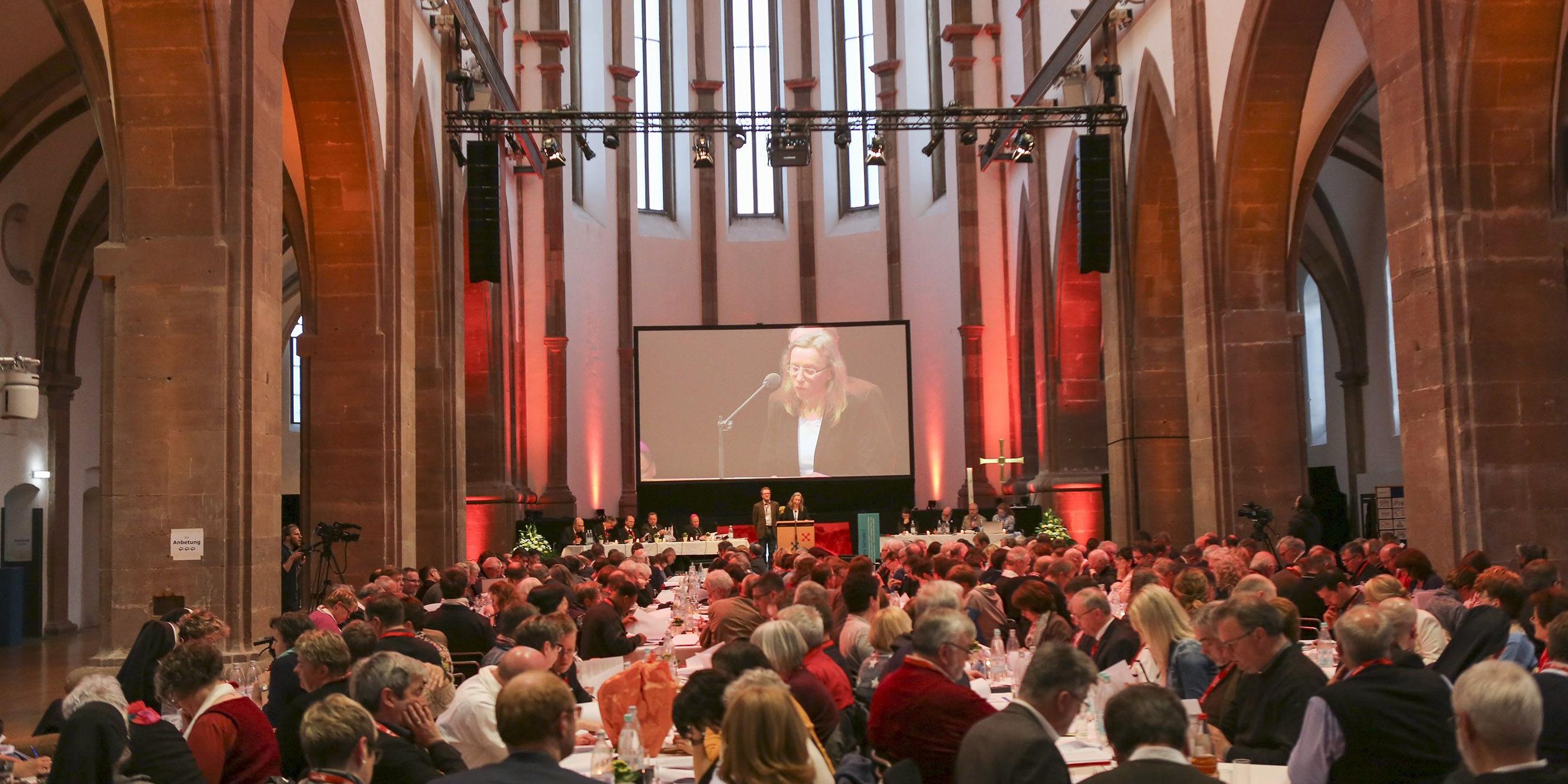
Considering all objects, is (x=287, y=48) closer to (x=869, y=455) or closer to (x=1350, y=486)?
(x=869, y=455)

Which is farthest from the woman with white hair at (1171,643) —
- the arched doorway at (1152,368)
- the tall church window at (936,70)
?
the tall church window at (936,70)

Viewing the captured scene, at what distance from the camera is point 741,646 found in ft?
17.7

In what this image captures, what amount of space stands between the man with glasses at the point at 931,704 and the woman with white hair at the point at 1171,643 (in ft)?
5.29

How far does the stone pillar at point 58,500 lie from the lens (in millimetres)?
20109

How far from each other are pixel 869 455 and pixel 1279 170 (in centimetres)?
1335

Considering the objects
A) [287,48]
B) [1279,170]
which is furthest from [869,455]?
[287,48]

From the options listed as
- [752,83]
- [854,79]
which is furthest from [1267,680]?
[752,83]

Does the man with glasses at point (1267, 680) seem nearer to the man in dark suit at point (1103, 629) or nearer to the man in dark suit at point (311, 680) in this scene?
the man in dark suit at point (1103, 629)

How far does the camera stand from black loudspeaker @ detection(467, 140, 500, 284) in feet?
61.5

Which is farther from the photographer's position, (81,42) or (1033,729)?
(81,42)

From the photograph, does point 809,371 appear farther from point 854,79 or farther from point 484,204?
point 484,204

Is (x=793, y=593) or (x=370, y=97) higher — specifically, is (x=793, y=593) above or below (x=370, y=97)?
below

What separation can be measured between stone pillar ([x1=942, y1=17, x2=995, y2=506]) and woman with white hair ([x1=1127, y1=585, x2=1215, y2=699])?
2116 cm

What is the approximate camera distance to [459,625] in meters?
9.09
